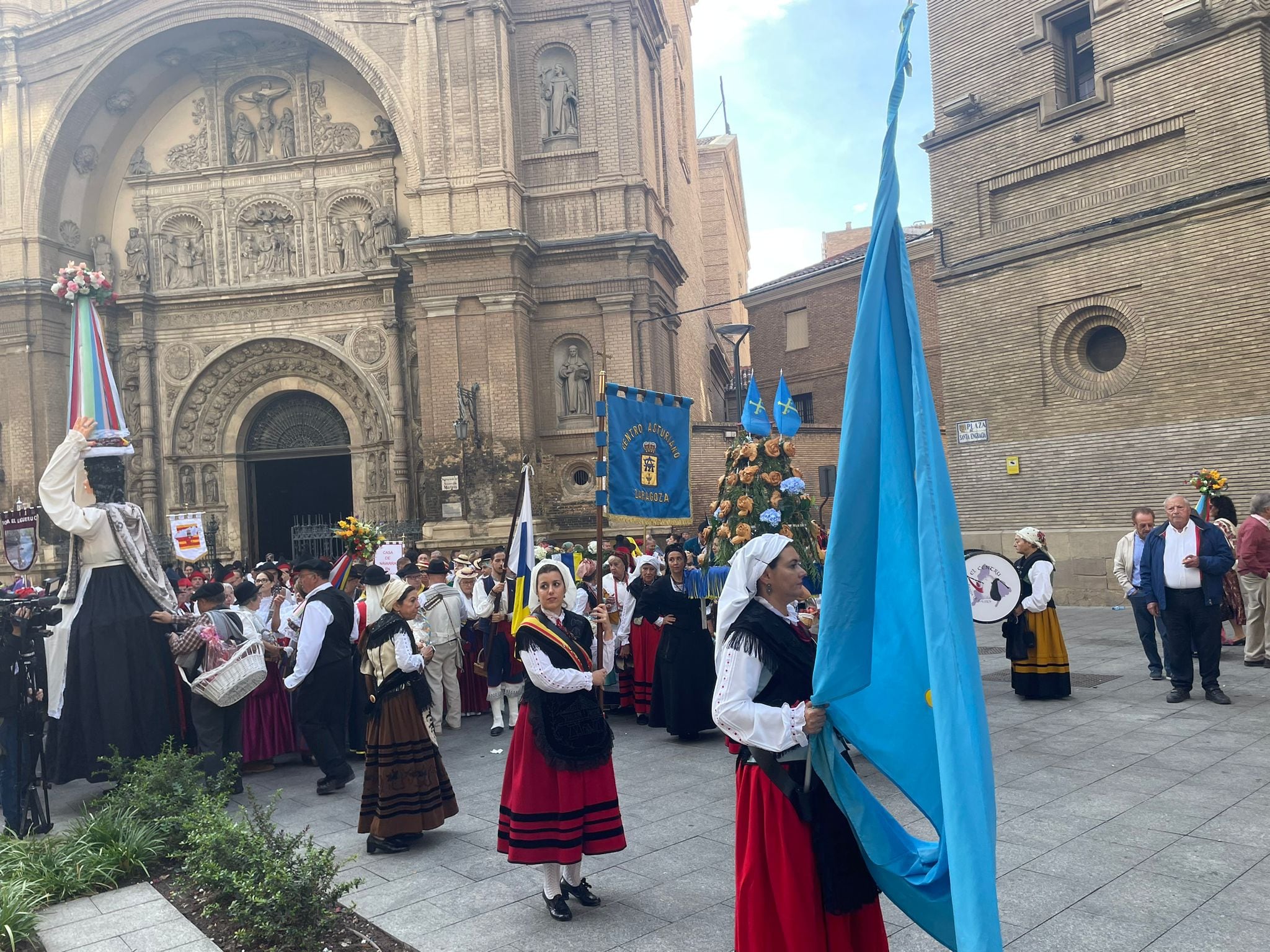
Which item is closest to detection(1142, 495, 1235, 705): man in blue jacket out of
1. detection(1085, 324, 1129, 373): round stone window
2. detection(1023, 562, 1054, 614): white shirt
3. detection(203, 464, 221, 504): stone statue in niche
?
detection(1023, 562, 1054, 614): white shirt

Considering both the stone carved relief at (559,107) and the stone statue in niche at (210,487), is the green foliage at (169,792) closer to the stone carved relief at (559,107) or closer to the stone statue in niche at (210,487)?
the stone statue in niche at (210,487)

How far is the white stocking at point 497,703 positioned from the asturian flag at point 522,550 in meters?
3.13

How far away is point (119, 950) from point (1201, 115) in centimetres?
1723

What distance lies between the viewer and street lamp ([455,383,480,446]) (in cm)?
2077

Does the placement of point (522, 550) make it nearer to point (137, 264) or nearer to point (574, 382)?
point (574, 382)

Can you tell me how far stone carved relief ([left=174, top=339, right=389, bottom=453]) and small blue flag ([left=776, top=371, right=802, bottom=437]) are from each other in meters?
15.8

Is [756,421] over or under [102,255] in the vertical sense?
under

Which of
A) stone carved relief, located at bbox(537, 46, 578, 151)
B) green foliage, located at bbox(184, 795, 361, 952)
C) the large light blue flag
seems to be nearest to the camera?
the large light blue flag

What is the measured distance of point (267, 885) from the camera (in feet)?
15.8

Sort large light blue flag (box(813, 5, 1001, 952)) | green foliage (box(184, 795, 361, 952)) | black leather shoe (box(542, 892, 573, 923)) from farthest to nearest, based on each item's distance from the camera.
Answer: black leather shoe (box(542, 892, 573, 923)), green foliage (box(184, 795, 361, 952)), large light blue flag (box(813, 5, 1001, 952))

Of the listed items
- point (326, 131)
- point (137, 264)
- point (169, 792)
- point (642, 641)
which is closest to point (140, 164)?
point (137, 264)

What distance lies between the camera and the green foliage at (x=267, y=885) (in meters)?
4.75

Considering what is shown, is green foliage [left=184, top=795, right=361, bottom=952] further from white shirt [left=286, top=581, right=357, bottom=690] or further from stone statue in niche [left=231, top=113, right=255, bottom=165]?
stone statue in niche [left=231, top=113, right=255, bottom=165]

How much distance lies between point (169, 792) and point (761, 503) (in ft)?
16.7
